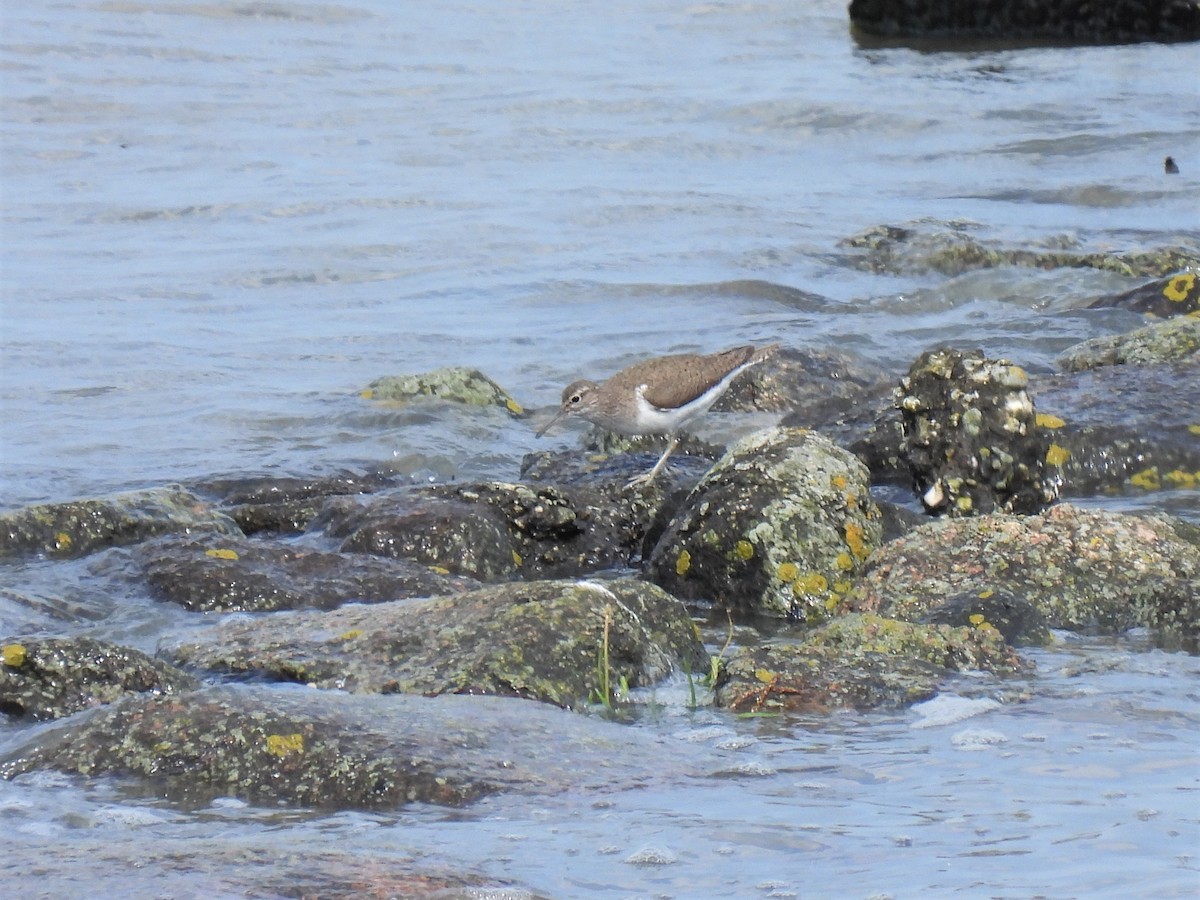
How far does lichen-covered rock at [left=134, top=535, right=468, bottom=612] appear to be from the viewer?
21.1ft

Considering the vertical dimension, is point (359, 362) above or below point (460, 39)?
below

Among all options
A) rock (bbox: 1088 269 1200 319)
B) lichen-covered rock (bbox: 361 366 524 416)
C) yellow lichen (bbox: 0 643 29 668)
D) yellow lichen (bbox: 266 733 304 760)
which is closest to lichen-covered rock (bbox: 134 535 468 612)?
yellow lichen (bbox: 0 643 29 668)

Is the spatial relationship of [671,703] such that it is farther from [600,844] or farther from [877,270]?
[877,270]

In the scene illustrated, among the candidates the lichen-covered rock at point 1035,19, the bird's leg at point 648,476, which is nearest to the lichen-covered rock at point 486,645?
the bird's leg at point 648,476

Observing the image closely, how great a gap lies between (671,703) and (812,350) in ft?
17.7

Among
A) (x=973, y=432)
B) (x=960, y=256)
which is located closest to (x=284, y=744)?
(x=973, y=432)

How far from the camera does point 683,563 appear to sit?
6715mm

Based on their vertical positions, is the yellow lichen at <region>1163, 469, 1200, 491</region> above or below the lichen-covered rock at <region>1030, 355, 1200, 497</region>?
below

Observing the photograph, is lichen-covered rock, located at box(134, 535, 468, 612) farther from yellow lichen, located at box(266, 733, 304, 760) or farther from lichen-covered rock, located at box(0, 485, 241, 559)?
yellow lichen, located at box(266, 733, 304, 760)

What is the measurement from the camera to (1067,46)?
22.9m

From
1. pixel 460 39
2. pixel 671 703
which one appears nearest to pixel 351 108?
pixel 460 39

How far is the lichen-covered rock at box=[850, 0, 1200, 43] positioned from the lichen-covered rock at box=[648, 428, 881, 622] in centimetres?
1770

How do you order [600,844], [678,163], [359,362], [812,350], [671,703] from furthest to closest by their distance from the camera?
[678,163] < [359,362] < [812,350] < [671,703] < [600,844]

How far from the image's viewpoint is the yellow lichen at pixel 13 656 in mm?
5113
